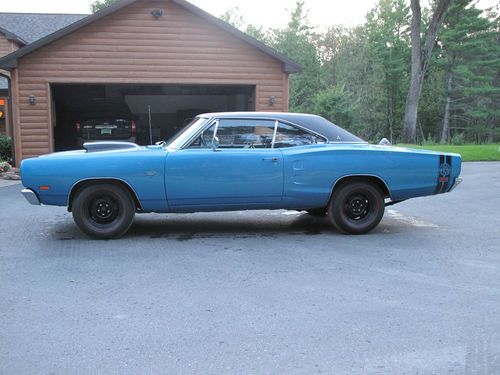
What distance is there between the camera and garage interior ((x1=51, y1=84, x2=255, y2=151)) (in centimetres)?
1762

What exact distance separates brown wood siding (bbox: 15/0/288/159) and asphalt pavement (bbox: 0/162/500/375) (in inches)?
314

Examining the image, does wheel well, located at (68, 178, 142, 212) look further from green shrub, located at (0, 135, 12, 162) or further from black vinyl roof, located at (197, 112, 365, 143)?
green shrub, located at (0, 135, 12, 162)

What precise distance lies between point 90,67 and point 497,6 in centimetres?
4552

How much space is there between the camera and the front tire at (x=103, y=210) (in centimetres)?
666

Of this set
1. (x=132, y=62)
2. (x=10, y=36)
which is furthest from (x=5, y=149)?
(x=10, y=36)

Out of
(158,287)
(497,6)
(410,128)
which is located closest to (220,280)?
(158,287)

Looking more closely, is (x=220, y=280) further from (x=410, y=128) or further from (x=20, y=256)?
(x=410, y=128)

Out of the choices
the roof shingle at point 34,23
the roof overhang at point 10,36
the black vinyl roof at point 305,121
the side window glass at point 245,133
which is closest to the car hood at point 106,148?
the side window glass at point 245,133

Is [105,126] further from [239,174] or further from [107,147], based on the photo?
[239,174]

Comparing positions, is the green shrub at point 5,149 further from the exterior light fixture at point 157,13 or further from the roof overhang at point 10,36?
the exterior light fixture at point 157,13

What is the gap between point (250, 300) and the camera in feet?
14.8

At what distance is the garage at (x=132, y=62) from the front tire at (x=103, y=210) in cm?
890

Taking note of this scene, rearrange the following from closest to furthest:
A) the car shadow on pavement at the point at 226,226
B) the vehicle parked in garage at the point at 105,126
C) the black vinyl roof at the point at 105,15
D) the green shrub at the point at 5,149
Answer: the car shadow on pavement at the point at 226,226 → the black vinyl roof at the point at 105,15 → the vehicle parked in garage at the point at 105,126 → the green shrub at the point at 5,149

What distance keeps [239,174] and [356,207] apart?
161 cm
